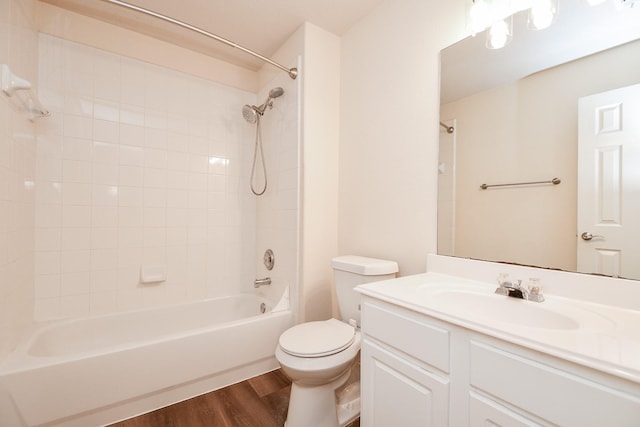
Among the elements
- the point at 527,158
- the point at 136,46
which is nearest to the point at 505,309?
the point at 527,158

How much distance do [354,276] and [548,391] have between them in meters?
0.96

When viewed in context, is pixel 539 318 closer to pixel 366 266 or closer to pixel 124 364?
pixel 366 266

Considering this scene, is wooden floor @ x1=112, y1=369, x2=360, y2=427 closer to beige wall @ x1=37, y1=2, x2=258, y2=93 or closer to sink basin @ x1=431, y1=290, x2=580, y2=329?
sink basin @ x1=431, y1=290, x2=580, y2=329

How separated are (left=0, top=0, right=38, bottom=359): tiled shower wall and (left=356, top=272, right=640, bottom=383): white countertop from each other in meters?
1.72

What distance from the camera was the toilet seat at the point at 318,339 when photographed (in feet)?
3.97

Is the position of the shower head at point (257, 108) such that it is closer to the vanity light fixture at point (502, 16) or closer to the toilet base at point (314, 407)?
the vanity light fixture at point (502, 16)

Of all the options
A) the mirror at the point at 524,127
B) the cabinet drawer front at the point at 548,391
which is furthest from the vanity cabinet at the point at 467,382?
the mirror at the point at 524,127

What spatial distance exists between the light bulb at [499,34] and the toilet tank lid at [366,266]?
1.16 meters


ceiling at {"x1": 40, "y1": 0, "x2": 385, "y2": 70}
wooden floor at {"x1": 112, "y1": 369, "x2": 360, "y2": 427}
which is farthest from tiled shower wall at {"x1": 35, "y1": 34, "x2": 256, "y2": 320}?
wooden floor at {"x1": 112, "y1": 369, "x2": 360, "y2": 427}

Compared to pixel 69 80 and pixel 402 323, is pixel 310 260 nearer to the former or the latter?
pixel 402 323

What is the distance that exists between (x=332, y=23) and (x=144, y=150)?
1.66 m

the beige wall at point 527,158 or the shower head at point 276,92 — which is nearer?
the beige wall at point 527,158

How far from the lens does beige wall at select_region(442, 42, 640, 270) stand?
0.97 metres

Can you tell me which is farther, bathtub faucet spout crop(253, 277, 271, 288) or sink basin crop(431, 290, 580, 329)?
bathtub faucet spout crop(253, 277, 271, 288)
